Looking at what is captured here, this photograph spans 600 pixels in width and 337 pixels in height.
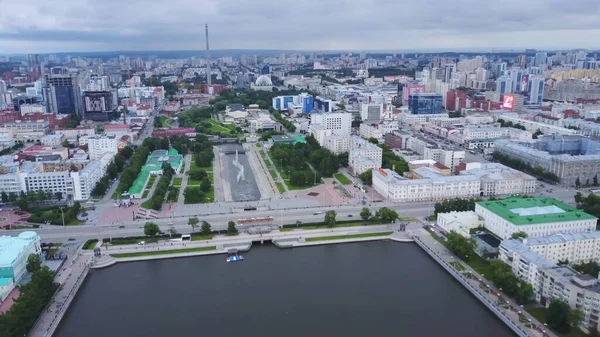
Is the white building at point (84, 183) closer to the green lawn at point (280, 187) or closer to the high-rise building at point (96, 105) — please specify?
the green lawn at point (280, 187)

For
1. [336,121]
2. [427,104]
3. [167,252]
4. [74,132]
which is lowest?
[167,252]

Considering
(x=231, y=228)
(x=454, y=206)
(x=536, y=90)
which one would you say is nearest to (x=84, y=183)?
(x=231, y=228)

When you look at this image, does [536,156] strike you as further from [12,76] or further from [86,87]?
[12,76]

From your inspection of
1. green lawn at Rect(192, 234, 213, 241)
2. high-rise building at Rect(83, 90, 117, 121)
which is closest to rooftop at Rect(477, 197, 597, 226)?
green lawn at Rect(192, 234, 213, 241)

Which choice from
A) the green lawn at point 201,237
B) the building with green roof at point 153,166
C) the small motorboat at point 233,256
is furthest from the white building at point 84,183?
the small motorboat at point 233,256

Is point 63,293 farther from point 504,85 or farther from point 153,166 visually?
point 504,85

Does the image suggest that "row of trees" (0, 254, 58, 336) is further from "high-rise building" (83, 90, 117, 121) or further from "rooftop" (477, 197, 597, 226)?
"high-rise building" (83, 90, 117, 121)

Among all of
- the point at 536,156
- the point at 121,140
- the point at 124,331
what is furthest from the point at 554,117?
the point at 124,331
